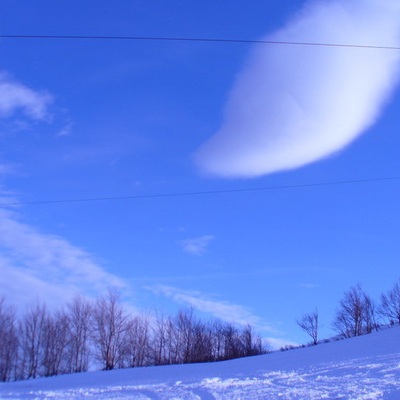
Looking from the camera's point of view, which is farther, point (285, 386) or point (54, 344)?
point (54, 344)

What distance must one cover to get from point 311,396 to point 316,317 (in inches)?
2174

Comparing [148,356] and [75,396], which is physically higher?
[148,356]

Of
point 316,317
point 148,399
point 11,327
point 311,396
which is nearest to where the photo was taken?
point 311,396

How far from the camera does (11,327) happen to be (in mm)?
58094

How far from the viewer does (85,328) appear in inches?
2361

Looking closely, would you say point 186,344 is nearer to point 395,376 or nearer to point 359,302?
point 359,302

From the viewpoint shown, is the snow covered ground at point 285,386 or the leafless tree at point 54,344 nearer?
the snow covered ground at point 285,386

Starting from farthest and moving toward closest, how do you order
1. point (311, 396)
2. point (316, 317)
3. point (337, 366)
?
point (316, 317) → point (337, 366) → point (311, 396)

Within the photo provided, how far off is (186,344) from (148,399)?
54176 millimetres

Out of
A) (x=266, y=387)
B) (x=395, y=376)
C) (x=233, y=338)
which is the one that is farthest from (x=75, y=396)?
(x=233, y=338)

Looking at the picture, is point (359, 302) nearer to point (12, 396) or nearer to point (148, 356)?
point (148, 356)

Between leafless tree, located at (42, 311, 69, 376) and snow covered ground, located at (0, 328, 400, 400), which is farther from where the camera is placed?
leafless tree, located at (42, 311, 69, 376)

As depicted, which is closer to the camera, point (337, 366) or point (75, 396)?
point (75, 396)

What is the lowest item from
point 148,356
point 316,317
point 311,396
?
point 311,396
